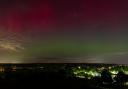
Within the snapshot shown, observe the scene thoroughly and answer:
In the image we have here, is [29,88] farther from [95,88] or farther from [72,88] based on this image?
[95,88]

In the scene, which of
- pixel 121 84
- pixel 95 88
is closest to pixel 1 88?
pixel 95 88

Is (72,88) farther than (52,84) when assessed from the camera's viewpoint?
No

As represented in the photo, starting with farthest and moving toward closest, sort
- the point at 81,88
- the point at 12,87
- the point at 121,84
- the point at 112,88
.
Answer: the point at 121,84 < the point at 112,88 < the point at 12,87 < the point at 81,88

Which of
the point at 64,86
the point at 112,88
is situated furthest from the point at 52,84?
the point at 112,88

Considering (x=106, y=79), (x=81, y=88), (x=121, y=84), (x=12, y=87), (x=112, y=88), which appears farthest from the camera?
(x=106, y=79)

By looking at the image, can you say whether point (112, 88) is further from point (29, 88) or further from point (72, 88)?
point (29, 88)

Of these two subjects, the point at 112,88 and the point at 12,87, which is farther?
the point at 112,88

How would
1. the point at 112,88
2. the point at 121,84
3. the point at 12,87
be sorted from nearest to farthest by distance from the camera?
the point at 12,87
the point at 112,88
the point at 121,84

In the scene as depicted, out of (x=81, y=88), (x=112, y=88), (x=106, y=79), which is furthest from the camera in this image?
(x=106, y=79)
